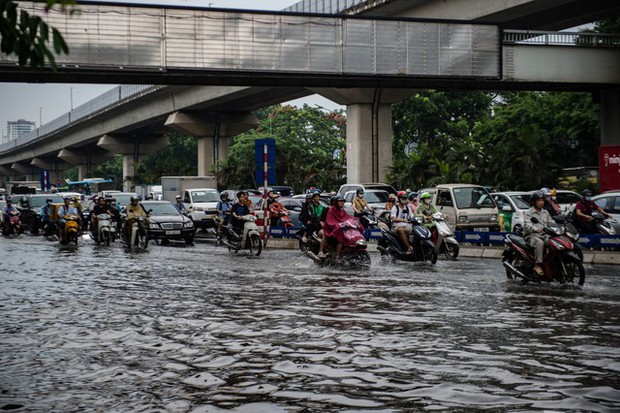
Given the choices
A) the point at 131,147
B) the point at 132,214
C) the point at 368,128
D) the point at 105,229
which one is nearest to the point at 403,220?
the point at 132,214

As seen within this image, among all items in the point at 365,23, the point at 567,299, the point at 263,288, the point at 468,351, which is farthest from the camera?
the point at 365,23

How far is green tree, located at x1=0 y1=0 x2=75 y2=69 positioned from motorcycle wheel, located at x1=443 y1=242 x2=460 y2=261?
17201mm

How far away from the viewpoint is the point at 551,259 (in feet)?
49.5

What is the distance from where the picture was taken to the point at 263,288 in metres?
15.0

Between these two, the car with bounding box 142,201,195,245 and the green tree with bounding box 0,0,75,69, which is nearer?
the green tree with bounding box 0,0,75,69

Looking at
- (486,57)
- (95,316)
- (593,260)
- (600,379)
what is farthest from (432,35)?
(600,379)

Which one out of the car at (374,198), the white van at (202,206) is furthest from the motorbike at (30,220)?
the car at (374,198)

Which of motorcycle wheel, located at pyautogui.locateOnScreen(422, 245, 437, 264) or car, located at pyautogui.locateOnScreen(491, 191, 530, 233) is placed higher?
car, located at pyautogui.locateOnScreen(491, 191, 530, 233)

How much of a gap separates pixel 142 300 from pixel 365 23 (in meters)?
24.9

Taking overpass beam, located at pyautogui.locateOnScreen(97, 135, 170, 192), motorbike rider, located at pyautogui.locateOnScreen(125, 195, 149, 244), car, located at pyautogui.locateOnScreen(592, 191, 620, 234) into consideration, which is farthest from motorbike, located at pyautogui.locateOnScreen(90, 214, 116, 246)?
overpass beam, located at pyautogui.locateOnScreen(97, 135, 170, 192)

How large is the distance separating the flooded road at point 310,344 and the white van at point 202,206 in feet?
71.9

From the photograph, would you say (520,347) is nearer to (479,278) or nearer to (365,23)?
(479,278)

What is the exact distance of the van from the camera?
26.7m

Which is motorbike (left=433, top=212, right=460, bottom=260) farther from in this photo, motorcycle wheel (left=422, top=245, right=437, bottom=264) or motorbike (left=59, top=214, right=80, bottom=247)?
motorbike (left=59, top=214, right=80, bottom=247)
